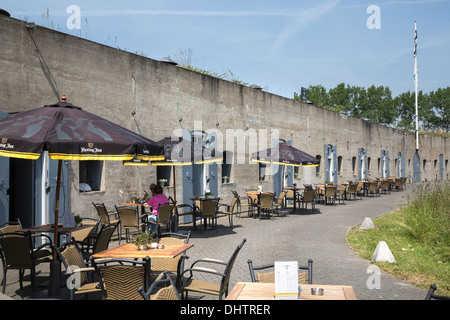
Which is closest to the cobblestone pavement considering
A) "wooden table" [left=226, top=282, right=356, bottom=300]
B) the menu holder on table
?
"wooden table" [left=226, top=282, right=356, bottom=300]

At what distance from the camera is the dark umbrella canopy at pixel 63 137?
4855mm

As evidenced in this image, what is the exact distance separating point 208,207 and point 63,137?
19.6 feet

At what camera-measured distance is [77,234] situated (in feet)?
22.0

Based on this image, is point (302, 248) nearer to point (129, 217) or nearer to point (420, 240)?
point (420, 240)

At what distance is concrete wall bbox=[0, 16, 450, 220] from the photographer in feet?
28.3

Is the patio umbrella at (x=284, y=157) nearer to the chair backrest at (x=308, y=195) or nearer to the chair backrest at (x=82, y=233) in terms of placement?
the chair backrest at (x=308, y=195)

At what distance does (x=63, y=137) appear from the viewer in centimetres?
493

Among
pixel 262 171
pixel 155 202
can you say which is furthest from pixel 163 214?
pixel 262 171

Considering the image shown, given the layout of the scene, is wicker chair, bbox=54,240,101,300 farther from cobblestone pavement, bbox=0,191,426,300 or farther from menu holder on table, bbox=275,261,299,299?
menu holder on table, bbox=275,261,299,299

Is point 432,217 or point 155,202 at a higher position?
point 155,202

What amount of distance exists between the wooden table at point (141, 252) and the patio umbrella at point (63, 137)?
3.81 feet

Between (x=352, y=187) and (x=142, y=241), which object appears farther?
(x=352, y=187)
